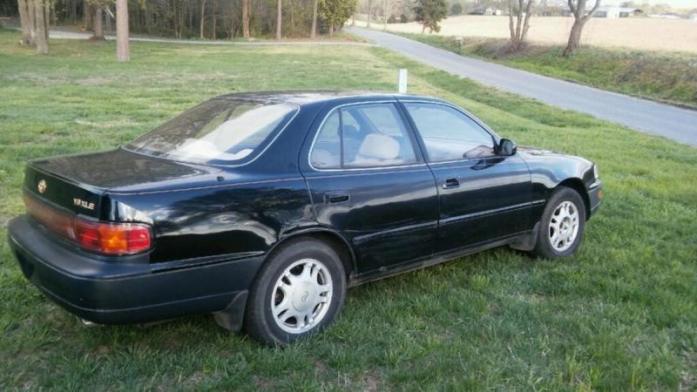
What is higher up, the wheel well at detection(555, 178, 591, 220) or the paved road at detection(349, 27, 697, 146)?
the wheel well at detection(555, 178, 591, 220)

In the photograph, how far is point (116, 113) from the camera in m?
12.6

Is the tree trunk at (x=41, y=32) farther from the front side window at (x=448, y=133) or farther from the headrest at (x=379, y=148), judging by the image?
the headrest at (x=379, y=148)

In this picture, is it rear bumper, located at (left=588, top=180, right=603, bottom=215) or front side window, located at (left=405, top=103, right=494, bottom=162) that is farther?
rear bumper, located at (left=588, top=180, right=603, bottom=215)

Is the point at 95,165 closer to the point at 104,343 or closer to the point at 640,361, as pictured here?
the point at 104,343

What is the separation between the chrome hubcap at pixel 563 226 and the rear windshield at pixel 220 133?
99.1 inches

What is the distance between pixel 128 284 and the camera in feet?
10.0

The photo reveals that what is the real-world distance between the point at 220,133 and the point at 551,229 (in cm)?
283

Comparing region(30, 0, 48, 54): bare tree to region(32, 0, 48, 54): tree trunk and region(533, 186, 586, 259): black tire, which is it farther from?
region(533, 186, 586, 259): black tire

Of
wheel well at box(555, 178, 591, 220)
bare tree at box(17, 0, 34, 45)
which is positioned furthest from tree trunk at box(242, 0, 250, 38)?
wheel well at box(555, 178, 591, 220)

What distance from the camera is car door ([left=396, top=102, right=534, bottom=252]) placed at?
4.43 m

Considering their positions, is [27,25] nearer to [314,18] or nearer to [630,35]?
[314,18]

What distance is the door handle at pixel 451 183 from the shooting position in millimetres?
4382

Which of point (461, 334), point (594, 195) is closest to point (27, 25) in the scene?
point (594, 195)

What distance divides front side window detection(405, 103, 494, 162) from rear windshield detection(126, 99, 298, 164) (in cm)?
102
